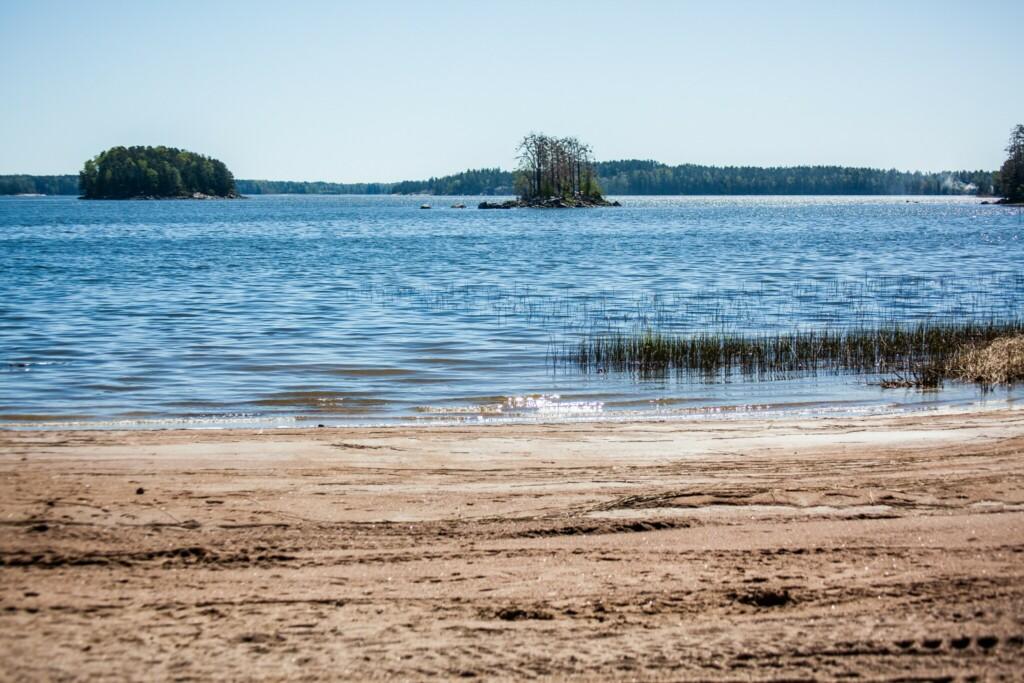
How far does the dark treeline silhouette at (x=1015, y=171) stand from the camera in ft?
466

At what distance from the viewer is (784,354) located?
19.2m

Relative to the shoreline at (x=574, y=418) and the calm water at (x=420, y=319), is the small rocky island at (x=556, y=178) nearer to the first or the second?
the calm water at (x=420, y=319)

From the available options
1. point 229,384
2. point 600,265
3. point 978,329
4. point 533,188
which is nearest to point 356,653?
point 229,384

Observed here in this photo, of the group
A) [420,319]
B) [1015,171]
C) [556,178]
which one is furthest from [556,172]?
[420,319]

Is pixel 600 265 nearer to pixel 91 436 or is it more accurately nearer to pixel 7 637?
pixel 91 436

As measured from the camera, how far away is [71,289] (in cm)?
3606

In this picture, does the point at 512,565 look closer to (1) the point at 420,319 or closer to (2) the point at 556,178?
(1) the point at 420,319

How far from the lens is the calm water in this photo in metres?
15.7

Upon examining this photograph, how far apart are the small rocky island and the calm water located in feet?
318

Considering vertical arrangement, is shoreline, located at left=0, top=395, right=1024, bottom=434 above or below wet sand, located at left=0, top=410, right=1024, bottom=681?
below

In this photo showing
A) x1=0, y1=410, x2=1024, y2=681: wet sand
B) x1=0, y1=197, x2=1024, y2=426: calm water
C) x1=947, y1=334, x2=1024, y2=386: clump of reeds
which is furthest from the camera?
x1=947, y1=334, x2=1024, y2=386: clump of reeds

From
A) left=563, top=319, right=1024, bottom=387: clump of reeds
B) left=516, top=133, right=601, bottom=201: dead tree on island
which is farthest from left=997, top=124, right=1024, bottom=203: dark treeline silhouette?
left=563, top=319, right=1024, bottom=387: clump of reeds

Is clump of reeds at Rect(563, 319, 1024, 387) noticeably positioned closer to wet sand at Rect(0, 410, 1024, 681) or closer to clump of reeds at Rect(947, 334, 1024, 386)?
clump of reeds at Rect(947, 334, 1024, 386)

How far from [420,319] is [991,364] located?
596 inches
